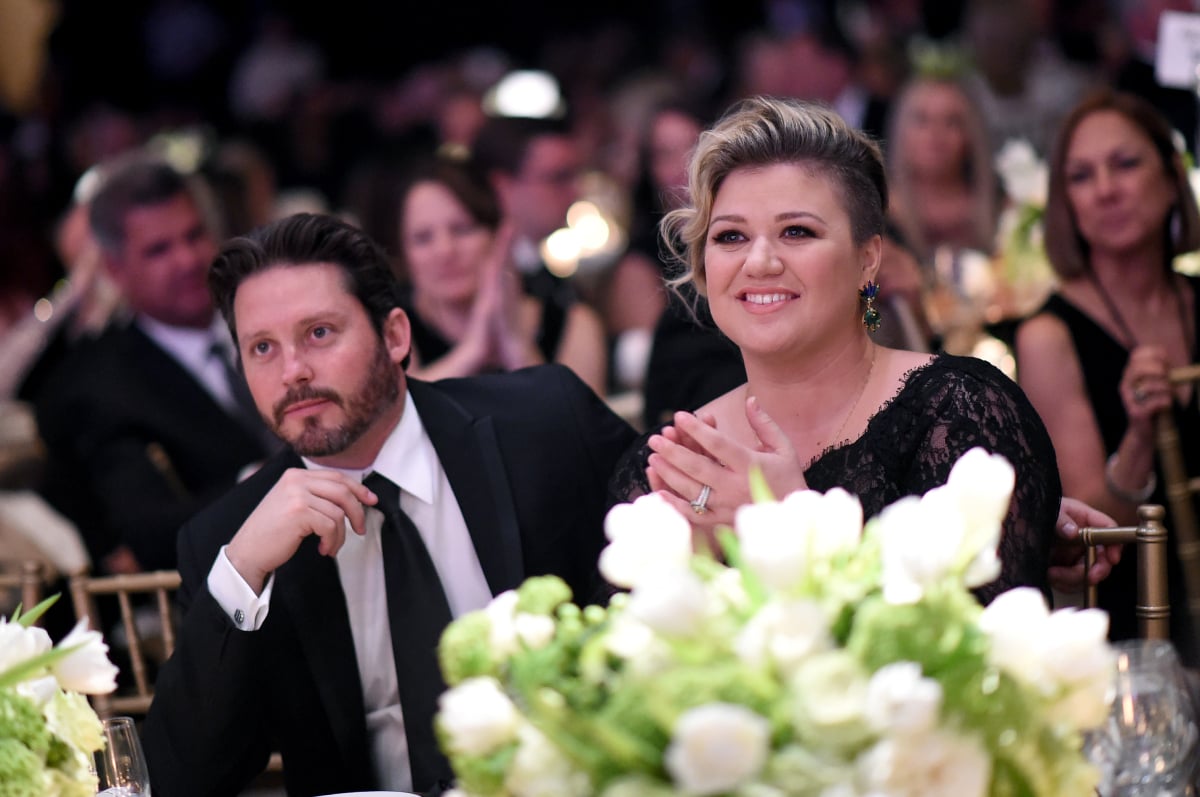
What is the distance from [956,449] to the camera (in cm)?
221

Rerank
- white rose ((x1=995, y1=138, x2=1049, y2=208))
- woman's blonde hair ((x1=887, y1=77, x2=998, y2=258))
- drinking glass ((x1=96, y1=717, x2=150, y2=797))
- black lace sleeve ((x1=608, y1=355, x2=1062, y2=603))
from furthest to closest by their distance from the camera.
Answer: woman's blonde hair ((x1=887, y1=77, x2=998, y2=258)), white rose ((x1=995, y1=138, x2=1049, y2=208)), black lace sleeve ((x1=608, y1=355, x2=1062, y2=603)), drinking glass ((x1=96, y1=717, x2=150, y2=797))

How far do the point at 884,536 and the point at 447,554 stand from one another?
142 centimetres

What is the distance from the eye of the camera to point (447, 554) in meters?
2.59

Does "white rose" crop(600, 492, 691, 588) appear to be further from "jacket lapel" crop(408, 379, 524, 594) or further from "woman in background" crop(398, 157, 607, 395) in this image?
"woman in background" crop(398, 157, 607, 395)

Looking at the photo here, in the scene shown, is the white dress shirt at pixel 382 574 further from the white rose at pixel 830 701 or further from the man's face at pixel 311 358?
the white rose at pixel 830 701

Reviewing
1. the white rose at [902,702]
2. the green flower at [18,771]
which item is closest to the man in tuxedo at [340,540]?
the green flower at [18,771]

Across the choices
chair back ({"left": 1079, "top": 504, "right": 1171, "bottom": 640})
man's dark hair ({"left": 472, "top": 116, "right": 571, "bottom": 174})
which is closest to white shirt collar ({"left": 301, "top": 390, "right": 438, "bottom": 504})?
chair back ({"left": 1079, "top": 504, "right": 1171, "bottom": 640})

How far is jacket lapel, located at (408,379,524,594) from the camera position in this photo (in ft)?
8.43

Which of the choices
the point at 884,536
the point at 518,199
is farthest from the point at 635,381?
the point at 884,536

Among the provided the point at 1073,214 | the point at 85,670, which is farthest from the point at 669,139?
the point at 85,670

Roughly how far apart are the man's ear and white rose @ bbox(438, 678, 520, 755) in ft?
4.66

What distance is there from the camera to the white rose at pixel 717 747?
1.12 m

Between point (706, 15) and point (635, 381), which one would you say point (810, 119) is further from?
point (706, 15)

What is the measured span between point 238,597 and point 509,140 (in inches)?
163
